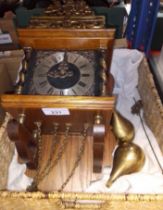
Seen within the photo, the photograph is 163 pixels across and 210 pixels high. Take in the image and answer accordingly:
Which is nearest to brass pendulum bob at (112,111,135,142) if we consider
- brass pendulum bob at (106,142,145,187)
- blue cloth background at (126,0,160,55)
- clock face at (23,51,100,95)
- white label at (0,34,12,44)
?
A: brass pendulum bob at (106,142,145,187)

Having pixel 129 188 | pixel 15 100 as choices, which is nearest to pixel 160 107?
pixel 129 188

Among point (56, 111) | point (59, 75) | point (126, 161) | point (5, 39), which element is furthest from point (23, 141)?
point (5, 39)

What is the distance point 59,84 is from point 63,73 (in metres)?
0.04

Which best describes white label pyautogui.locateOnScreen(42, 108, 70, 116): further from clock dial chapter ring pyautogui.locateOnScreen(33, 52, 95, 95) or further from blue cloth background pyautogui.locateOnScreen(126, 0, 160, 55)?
blue cloth background pyautogui.locateOnScreen(126, 0, 160, 55)

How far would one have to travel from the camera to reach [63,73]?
835mm

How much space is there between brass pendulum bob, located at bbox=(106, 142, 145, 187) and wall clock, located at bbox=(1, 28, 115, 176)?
7cm

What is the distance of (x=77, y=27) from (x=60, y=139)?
1.41ft

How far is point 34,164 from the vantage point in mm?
938

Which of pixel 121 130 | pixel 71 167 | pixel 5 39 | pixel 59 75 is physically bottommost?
pixel 71 167

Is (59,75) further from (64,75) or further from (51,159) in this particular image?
(51,159)

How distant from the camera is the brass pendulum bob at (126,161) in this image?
2.90 feet

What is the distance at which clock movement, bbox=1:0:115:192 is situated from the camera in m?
0.74

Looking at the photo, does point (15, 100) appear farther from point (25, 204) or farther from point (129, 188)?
point (129, 188)

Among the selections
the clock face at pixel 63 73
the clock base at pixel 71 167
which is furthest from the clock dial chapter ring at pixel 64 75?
the clock base at pixel 71 167
